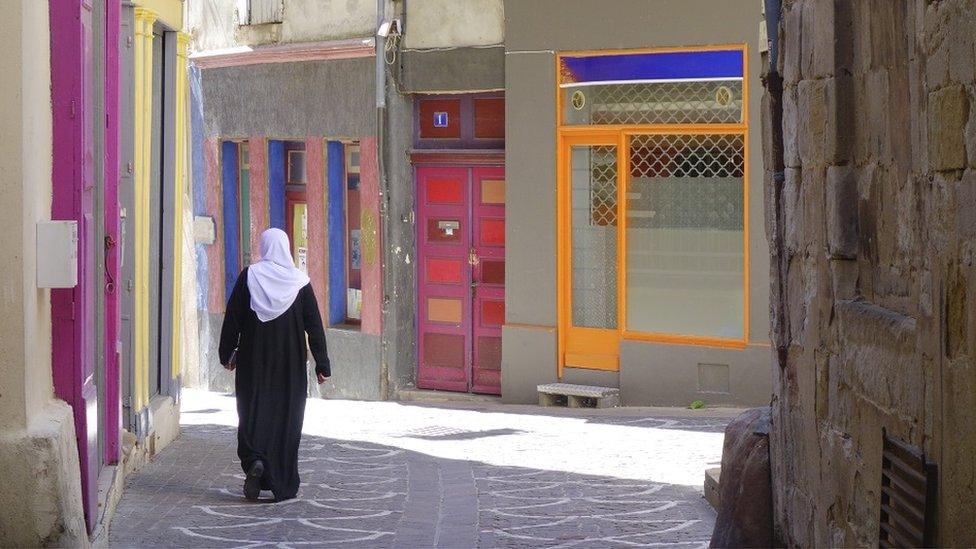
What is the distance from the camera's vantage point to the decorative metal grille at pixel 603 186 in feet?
53.8

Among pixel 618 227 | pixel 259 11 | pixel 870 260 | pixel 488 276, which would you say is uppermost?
pixel 259 11

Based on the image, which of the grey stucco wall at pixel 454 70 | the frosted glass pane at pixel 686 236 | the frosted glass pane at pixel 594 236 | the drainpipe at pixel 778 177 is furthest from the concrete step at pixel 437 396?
the drainpipe at pixel 778 177

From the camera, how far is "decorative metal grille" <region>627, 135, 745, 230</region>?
15.6 m

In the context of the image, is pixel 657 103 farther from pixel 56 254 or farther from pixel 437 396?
pixel 56 254

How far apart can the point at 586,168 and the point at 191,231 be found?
6021mm

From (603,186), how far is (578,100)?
0.89 m

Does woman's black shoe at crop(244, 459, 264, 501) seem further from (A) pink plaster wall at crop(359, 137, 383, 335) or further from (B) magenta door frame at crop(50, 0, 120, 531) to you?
(A) pink plaster wall at crop(359, 137, 383, 335)

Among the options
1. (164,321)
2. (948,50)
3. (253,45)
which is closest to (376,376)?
(253,45)

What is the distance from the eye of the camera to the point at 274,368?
11.0 metres

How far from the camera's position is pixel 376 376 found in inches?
712

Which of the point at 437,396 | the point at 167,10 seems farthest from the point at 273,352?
the point at 437,396

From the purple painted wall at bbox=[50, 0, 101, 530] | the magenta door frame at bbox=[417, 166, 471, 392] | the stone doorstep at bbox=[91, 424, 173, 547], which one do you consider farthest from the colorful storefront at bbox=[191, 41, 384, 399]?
the purple painted wall at bbox=[50, 0, 101, 530]

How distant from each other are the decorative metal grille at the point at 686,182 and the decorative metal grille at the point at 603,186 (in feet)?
0.66

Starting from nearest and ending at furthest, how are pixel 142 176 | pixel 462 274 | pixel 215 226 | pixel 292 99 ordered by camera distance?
pixel 142 176 < pixel 462 274 < pixel 292 99 < pixel 215 226
